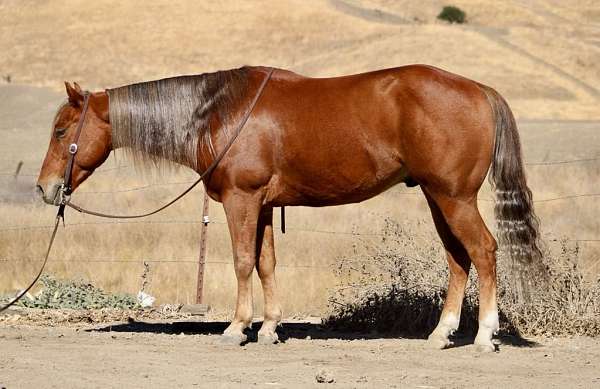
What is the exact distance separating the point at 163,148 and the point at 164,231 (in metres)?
5.41

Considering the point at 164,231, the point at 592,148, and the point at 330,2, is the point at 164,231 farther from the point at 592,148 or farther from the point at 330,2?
the point at 330,2

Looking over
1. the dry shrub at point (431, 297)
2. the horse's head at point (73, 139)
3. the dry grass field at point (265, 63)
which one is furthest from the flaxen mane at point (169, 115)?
the dry shrub at point (431, 297)

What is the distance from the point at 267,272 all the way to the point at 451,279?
5.00 feet

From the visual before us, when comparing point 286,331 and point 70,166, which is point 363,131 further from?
point 70,166

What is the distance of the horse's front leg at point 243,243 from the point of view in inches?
338

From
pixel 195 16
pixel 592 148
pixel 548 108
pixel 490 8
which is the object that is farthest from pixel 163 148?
pixel 490 8

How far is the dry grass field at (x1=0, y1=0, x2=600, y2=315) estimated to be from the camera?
12.5 metres

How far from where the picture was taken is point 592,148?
2681 cm

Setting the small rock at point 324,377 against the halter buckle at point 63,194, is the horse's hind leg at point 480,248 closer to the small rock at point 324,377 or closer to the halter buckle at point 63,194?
the small rock at point 324,377

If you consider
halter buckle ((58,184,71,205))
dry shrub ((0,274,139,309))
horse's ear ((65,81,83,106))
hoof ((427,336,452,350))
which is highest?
horse's ear ((65,81,83,106))

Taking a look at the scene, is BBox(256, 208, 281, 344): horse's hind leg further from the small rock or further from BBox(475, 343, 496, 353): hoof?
the small rock

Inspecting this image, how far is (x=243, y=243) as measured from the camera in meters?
8.63

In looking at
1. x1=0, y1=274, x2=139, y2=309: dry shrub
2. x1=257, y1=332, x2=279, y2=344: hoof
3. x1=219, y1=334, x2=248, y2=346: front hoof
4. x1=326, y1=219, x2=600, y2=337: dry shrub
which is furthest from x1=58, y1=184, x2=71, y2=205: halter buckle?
x1=326, y1=219, x2=600, y2=337: dry shrub

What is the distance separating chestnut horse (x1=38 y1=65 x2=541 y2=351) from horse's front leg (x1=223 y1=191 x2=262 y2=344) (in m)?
0.01
